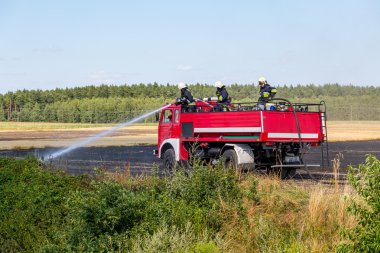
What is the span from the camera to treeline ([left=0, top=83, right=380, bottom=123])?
98.7m

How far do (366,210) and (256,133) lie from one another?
10.2 m

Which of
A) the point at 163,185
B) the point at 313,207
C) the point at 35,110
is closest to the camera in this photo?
the point at 313,207

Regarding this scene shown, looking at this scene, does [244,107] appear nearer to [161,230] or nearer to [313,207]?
[313,207]

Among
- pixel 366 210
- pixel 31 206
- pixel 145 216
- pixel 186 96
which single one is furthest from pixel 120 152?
pixel 366 210

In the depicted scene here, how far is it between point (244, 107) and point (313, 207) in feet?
26.8

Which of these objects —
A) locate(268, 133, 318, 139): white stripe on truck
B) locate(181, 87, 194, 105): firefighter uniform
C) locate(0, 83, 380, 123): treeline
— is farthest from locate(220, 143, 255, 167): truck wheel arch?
locate(0, 83, 380, 123): treeline

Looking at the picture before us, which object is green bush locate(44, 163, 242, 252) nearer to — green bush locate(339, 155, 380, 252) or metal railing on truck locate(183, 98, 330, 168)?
green bush locate(339, 155, 380, 252)

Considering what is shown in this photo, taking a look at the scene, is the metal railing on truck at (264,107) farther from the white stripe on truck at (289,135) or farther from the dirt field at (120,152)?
the dirt field at (120,152)

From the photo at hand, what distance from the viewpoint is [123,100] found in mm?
105188

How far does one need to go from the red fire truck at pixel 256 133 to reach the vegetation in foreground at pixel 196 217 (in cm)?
394

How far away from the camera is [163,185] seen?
14320mm

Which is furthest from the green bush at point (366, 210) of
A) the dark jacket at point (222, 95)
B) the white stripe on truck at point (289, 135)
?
the dark jacket at point (222, 95)

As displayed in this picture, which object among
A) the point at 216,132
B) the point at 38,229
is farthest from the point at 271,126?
the point at 38,229

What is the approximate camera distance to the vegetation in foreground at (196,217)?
973 cm
